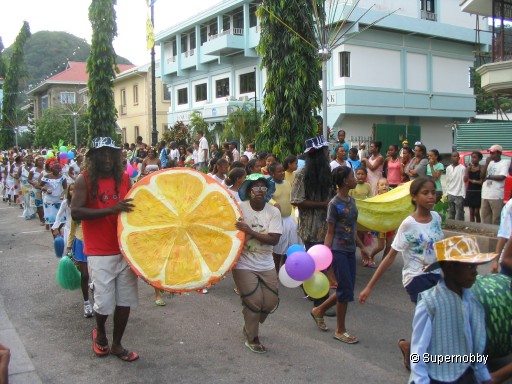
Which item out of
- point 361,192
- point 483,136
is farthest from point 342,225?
point 483,136

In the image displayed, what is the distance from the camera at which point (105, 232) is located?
16.0ft

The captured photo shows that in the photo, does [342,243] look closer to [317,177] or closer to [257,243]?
[257,243]

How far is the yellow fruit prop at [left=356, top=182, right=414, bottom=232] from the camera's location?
23.5 feet

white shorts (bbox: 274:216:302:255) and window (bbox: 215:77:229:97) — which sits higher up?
window (bbox: 215:77:229:97)

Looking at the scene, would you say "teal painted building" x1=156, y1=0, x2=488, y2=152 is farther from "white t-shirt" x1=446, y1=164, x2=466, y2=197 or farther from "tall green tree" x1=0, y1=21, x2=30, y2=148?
"tall green tree" x1=0, y1=21, x2=30, y2=148

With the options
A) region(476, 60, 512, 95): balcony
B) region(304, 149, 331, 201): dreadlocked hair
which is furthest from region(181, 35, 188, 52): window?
region(304, 149, 331, 201): dreadlocked hair

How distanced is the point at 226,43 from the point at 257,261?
83.6 ft

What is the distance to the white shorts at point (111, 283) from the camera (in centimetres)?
480

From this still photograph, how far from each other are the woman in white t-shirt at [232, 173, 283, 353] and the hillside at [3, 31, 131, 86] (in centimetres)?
7751

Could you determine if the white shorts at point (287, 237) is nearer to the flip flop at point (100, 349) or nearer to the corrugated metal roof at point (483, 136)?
the flip flop at point (100, 349)

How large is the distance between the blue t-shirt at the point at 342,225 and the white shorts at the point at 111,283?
2.01 m

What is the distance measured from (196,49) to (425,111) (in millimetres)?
14501

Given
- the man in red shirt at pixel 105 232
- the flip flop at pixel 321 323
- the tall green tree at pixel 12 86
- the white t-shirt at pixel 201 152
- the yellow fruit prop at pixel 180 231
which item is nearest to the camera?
the yellow fruit prop at pixel 180 231

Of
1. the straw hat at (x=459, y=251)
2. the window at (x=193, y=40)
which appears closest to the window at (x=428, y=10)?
the window at (x=193, y=40)
